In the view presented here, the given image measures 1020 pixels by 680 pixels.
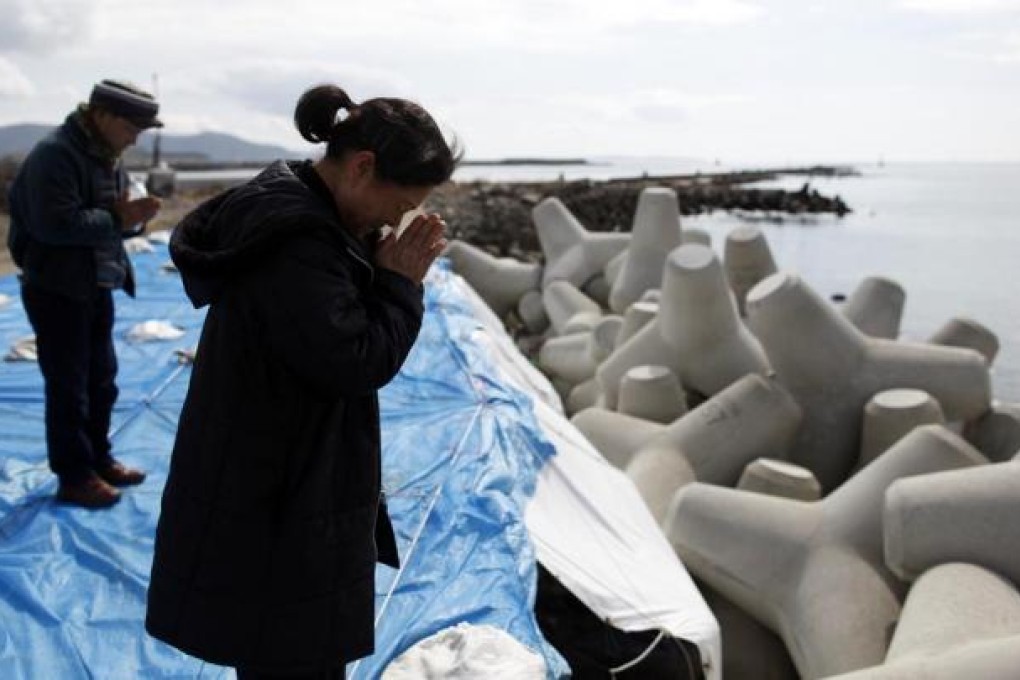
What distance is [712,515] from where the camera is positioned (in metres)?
3.51

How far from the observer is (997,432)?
4.59m

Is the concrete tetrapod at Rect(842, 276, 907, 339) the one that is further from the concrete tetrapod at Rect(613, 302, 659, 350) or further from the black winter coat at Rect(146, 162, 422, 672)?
the black winter coat at Rect(146, 162, 422, 672)

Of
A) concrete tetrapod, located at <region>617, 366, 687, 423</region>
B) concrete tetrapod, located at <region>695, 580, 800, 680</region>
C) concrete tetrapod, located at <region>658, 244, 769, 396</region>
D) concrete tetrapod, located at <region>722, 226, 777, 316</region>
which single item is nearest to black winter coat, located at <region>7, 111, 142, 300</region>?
concrete tetrapod, located at <region>695, 580, 800, 680</region>

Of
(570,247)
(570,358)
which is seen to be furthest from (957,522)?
(570,247)

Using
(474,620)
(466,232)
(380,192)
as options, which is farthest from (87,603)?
(466,232)

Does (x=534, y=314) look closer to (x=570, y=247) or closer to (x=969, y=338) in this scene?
(x=570, y=247)

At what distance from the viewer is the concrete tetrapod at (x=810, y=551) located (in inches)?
120

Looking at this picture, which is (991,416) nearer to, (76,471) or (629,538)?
(629,538)

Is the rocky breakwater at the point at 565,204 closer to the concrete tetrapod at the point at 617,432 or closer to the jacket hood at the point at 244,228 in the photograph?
the concrete tetrapod at the point at 617,432

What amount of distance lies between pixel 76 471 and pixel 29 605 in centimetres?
53

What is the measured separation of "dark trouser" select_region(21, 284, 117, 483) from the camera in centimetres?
241

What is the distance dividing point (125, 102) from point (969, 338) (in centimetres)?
501

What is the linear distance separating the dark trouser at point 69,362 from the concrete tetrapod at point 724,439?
250 cm

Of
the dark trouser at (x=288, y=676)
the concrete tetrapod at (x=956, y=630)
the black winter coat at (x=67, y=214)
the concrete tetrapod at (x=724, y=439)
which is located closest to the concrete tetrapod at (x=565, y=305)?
the concrete tetrapod at (x=724, y=439)
